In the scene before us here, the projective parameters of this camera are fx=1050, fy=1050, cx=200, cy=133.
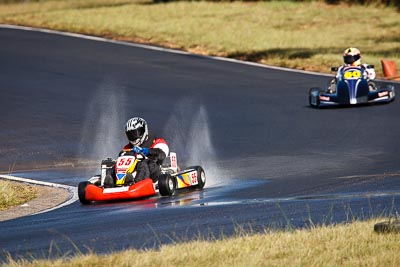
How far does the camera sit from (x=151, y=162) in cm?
1406

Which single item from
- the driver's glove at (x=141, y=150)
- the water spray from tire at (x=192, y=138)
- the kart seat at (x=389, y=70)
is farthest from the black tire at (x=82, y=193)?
the kart seat at (x=389, y=70)

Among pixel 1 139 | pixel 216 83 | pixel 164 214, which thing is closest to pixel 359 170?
pixel 164 214

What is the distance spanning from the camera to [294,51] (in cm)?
3212

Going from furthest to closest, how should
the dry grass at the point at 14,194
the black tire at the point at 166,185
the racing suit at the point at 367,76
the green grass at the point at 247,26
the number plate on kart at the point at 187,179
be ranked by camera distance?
the green grass at the point at 247,26
the racing suit at the point at 367,76
the number plate on kart at the point at 187,179
the dry grass at the point at 14,194
the black tire at the point at 166,185

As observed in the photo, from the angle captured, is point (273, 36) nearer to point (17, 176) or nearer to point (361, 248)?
point (17, 176)

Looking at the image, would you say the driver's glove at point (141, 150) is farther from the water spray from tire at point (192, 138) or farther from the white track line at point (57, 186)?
the water spray from tire at point (192, 138)

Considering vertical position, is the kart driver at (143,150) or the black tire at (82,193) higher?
the kart driver at (143,150)

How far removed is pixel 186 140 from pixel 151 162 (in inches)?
233

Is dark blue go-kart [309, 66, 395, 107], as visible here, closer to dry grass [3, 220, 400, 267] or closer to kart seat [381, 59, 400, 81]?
kart seat [381, 59, 400, 81]

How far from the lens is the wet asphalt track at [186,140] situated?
34.5 ft

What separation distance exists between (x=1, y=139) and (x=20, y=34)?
54.5ft

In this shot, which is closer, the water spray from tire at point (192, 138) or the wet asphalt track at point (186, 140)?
the wet asphalt track at point (186, 140)

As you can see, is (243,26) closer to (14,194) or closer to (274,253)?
(14,194)

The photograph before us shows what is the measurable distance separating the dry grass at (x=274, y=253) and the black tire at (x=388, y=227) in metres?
0.07
